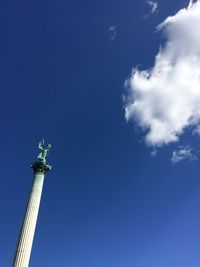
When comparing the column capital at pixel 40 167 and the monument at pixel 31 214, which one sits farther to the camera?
the column capital at pixel 40 167

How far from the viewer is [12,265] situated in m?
38.5

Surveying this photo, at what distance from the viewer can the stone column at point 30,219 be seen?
38.7 metres

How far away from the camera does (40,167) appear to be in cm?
4638

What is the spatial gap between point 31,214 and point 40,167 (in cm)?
662

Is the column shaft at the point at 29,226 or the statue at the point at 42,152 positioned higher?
the statue at the point at 42,152

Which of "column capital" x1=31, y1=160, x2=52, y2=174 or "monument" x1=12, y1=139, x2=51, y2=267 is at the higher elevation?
"column capital" x1=31, y1=160, x2=52, y2=174

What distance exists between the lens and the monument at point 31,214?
127 ft

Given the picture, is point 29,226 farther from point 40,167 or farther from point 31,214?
point 40,167

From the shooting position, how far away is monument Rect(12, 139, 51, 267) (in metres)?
38.8

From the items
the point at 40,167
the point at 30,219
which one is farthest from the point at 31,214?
the point at 40,167

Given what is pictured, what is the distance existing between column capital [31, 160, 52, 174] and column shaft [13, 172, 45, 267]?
544mm

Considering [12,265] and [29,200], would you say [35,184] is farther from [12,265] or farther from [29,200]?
[12,265]

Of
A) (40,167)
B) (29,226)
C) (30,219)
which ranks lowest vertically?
(29,226)

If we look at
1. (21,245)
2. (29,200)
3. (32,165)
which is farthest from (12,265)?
(32,165)
